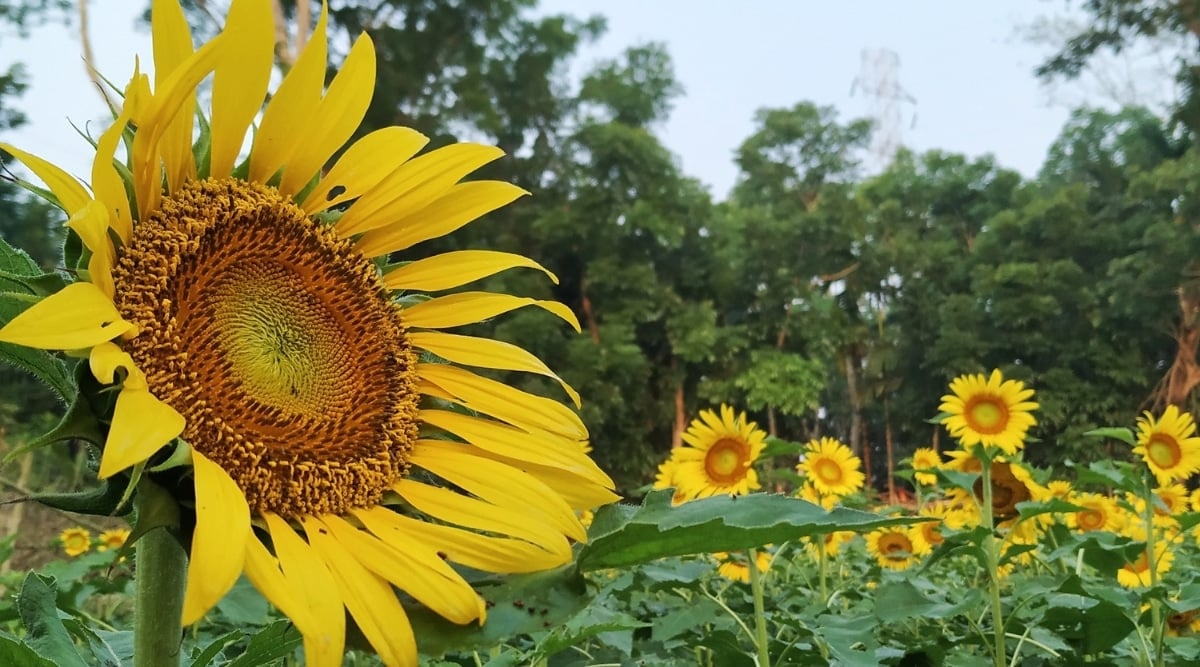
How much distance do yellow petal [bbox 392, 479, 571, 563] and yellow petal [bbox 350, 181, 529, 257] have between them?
0.40 feet

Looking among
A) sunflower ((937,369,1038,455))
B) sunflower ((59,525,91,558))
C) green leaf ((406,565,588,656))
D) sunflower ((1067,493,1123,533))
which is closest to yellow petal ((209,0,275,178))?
green leaf ((406,565,588,656))

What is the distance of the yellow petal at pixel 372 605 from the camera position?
30 cm

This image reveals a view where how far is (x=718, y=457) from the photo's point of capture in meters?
1.30

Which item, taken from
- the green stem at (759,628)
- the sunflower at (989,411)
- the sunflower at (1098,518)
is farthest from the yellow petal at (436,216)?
the sunflower at (1098,518)

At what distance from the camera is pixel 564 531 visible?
360 millimetres

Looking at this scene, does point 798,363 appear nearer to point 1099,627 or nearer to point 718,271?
point 718,271

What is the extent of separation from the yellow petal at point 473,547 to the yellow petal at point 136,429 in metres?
0.09

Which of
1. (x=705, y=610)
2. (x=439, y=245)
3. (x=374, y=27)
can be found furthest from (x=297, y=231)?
(x=374, y=27)

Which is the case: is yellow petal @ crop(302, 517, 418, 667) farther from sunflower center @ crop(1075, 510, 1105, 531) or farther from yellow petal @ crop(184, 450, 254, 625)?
sunflower center @ crop(1075, 510, 1105, 531)

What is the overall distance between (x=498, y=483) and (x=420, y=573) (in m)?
0.07

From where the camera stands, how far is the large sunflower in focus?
0.29 meters

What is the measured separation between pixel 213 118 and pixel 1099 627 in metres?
0.80

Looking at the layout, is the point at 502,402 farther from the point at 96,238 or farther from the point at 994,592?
the point at 994,592

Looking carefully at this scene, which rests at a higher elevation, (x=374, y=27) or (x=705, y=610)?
(x=374, y=27)
